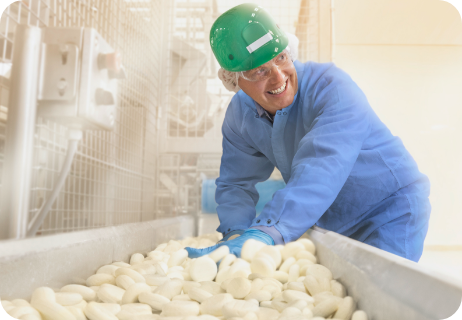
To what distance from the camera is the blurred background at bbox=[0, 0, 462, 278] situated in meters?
1.18

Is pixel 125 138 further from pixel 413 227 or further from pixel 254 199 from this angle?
pixel 413 227

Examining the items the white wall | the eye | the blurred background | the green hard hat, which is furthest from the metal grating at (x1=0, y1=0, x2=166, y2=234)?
the white wall

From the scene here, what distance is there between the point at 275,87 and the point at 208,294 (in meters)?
0.76

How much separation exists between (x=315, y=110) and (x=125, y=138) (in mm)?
1060

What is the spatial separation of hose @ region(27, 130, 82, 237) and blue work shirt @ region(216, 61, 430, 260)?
53 centimetres

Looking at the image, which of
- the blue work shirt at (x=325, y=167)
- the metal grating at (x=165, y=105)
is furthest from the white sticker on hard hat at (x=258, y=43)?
the metal grating at (x=165, y=105)

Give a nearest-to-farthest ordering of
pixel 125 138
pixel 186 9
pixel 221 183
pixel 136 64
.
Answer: pixel 221 183, pixel 125 138, pixel 136 64, pixel 186 9

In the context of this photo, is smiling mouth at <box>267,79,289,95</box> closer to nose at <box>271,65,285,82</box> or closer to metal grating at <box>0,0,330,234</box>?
nose at <box>271,65,285,82</box>

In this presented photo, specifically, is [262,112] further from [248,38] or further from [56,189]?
[56,189]

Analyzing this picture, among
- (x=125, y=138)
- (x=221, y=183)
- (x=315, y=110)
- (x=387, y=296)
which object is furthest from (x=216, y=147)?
(x=387, y=296)

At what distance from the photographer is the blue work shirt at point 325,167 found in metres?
0.91

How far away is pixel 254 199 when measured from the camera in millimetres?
1492

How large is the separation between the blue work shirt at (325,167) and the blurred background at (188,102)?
10.0 inches

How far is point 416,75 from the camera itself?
3.16m
